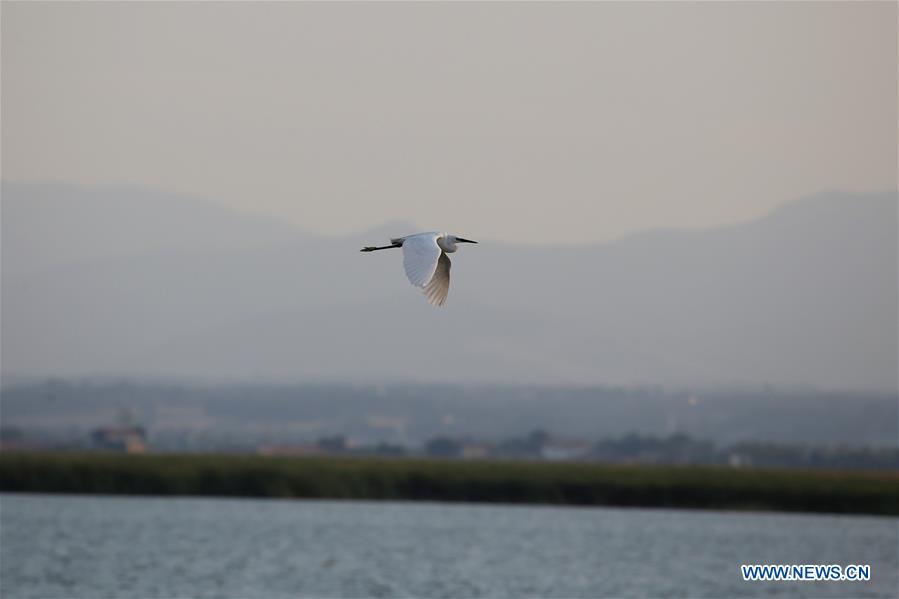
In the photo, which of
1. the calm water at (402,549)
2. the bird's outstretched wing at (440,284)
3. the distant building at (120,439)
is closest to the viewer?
the bird's outstretched wing at (440,284)

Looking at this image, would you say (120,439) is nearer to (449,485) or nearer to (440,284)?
(449,485)

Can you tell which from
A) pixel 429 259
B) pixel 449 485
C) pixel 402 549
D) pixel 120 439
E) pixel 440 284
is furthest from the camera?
pixel 120 439

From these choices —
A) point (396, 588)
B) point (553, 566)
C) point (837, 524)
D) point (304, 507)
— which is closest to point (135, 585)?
point (396, 588)

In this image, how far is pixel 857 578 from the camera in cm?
3725

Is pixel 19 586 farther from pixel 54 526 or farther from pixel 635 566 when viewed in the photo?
pixel 635 566

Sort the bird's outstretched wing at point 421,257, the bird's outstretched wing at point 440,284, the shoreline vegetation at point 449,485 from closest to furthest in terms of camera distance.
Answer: the bird's outstretched wing at point 421,257 < the bird's outstretched wing at point 440,284 < the shoreline vegetation at point 449,485

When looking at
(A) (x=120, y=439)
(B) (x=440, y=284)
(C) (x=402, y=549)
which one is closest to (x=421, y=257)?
(B) (x=440, y=284)

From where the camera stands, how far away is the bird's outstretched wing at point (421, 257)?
17.8 metres

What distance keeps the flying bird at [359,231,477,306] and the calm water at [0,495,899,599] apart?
14.2 metres

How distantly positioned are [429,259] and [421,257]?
8 centimetres

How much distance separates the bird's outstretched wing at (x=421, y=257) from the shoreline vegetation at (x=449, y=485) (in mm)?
31245

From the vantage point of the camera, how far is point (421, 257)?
59.9ft

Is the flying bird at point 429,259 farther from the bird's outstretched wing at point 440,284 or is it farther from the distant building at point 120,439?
the distant building at point 120,439

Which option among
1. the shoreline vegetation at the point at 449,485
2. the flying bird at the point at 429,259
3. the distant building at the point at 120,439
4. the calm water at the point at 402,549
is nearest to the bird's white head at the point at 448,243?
the flying bird at the point at 429,259
